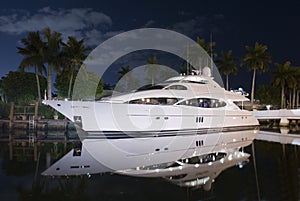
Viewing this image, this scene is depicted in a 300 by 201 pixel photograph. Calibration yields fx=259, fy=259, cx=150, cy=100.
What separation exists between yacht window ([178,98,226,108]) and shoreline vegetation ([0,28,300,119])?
11350mm

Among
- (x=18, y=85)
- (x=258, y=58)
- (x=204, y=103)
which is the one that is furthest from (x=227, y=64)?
(x=18, y=85)

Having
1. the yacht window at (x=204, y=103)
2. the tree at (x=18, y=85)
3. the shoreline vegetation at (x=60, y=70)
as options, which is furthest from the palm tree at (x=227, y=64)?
the tree at (x=18, y=85)

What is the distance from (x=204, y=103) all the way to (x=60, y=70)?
73.5 ft

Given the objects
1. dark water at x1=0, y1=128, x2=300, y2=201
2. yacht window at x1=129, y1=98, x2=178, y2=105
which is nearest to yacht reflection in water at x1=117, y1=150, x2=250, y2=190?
dark water at x1=0, y1=128, x2=300, y2=201

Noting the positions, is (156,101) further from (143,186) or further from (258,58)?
(258,58)

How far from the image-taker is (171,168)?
10.6 meters

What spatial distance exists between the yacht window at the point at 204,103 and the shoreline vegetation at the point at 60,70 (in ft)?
37.2

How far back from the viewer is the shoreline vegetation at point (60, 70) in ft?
118

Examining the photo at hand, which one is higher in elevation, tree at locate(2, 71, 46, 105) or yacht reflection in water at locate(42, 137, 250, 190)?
tree at locate(2, 71, 46, 105)

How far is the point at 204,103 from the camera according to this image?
25656 millimetres

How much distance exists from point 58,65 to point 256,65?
35.2 metres

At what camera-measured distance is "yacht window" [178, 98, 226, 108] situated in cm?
2369

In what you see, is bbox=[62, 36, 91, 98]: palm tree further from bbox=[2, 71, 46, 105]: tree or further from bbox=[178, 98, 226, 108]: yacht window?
bbox=[178, 98, 226, 108]: yacht window

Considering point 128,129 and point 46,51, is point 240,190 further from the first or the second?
point 46,51
